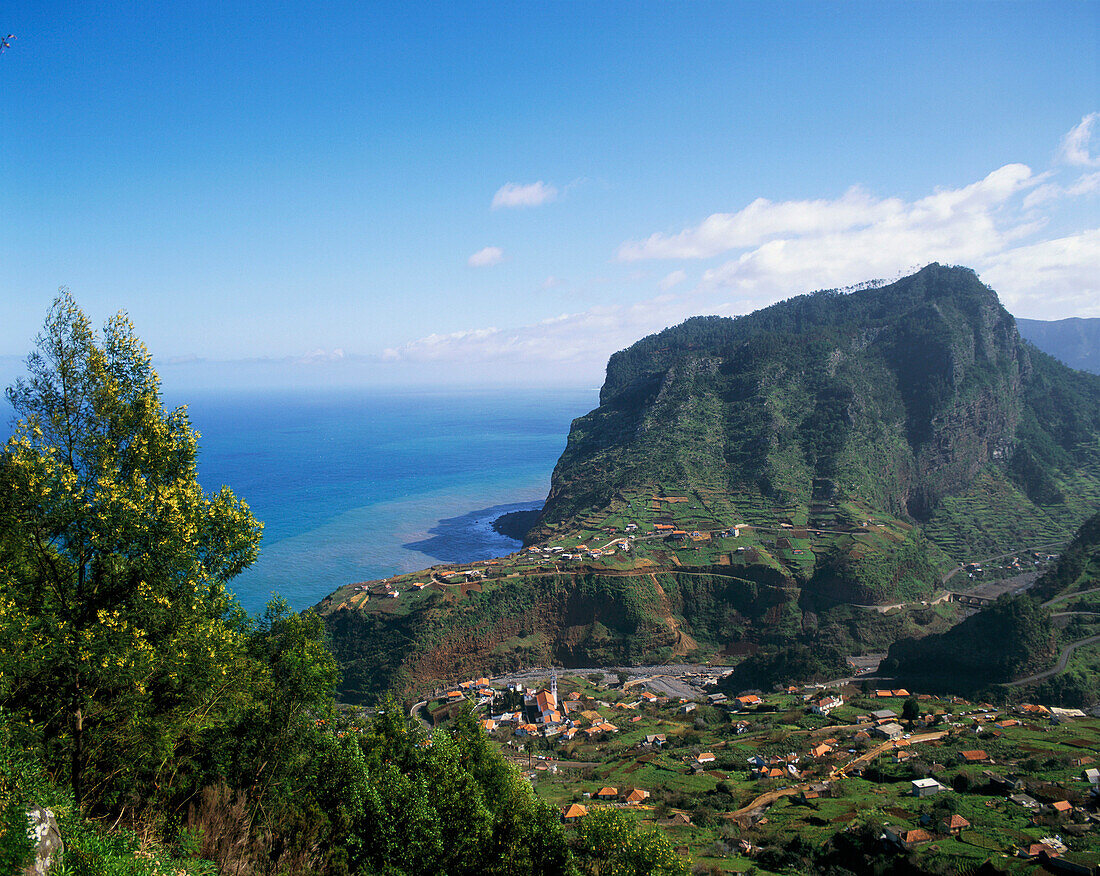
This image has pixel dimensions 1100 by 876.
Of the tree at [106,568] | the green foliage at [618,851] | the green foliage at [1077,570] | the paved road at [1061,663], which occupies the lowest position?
the paved road at [1061,663]

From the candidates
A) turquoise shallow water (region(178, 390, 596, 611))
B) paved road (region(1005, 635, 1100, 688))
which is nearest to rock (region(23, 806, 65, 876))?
turquoise shallow water (region(178, 390, 596, 611))

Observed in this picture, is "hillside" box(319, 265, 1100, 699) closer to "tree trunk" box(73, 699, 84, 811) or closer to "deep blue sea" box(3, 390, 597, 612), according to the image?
"deep blue sea" box(3, 390, 597, 612)

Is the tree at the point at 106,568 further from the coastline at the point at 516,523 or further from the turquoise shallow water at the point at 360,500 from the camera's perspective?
the coastline at the point at 516,523

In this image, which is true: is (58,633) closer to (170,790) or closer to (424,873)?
(170,790)

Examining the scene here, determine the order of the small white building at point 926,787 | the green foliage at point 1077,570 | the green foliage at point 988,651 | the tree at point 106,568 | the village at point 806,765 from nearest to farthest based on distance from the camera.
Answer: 1. the tree at point 106,568
2. the village at point 806,765
3. the small white building at point 926,787
4. the green foliage at point 988,651
5. the green foliage at point 1077,570

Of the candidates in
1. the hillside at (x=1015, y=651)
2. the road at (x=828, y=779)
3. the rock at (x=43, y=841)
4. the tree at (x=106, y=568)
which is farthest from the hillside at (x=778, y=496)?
the rock at (x=43, y=841)

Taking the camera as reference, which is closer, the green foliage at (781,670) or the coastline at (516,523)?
the green foliage at (781,670)
